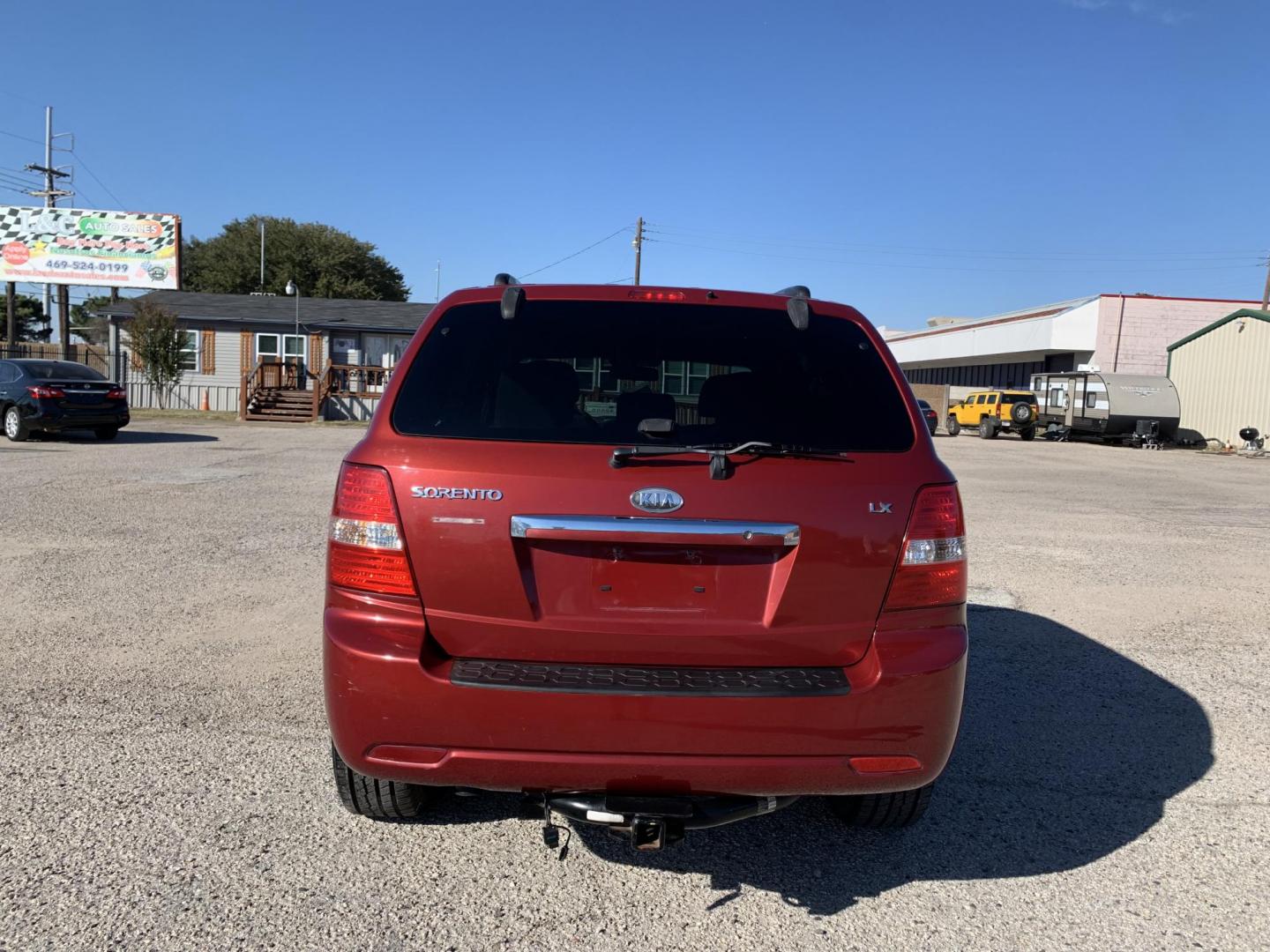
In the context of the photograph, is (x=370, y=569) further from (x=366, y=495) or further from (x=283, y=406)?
(x=283, y=406)

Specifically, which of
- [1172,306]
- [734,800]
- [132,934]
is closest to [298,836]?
[132,934]

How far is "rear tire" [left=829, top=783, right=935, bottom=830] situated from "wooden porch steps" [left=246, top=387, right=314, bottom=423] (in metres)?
29.2

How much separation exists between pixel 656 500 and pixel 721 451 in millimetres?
239

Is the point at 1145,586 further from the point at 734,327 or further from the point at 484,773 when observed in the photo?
the point at 484,773

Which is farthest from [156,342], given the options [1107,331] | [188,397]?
[1107,331]

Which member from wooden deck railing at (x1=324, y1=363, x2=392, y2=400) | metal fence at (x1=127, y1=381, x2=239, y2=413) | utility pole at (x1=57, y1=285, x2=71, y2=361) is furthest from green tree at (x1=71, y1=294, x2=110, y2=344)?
wooden deck railing at (x1=324, y1=363, x2=392, y2=400)

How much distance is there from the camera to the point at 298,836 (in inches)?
122

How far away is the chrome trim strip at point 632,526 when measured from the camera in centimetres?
250

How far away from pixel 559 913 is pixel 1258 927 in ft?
6.83

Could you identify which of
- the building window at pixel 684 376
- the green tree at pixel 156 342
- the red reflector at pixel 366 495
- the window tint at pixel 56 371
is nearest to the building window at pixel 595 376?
the building window at pixel 684 376

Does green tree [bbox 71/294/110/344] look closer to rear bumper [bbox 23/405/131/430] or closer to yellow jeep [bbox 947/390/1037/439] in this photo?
rear bumper [bbox 23/405/131/430]

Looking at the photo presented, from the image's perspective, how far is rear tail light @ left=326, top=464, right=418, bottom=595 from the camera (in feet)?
8.43

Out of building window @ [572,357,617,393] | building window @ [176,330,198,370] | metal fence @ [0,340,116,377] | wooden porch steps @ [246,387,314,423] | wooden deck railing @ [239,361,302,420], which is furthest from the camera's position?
metal fence @ [0,340,116,377]

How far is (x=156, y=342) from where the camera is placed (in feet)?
97.3
